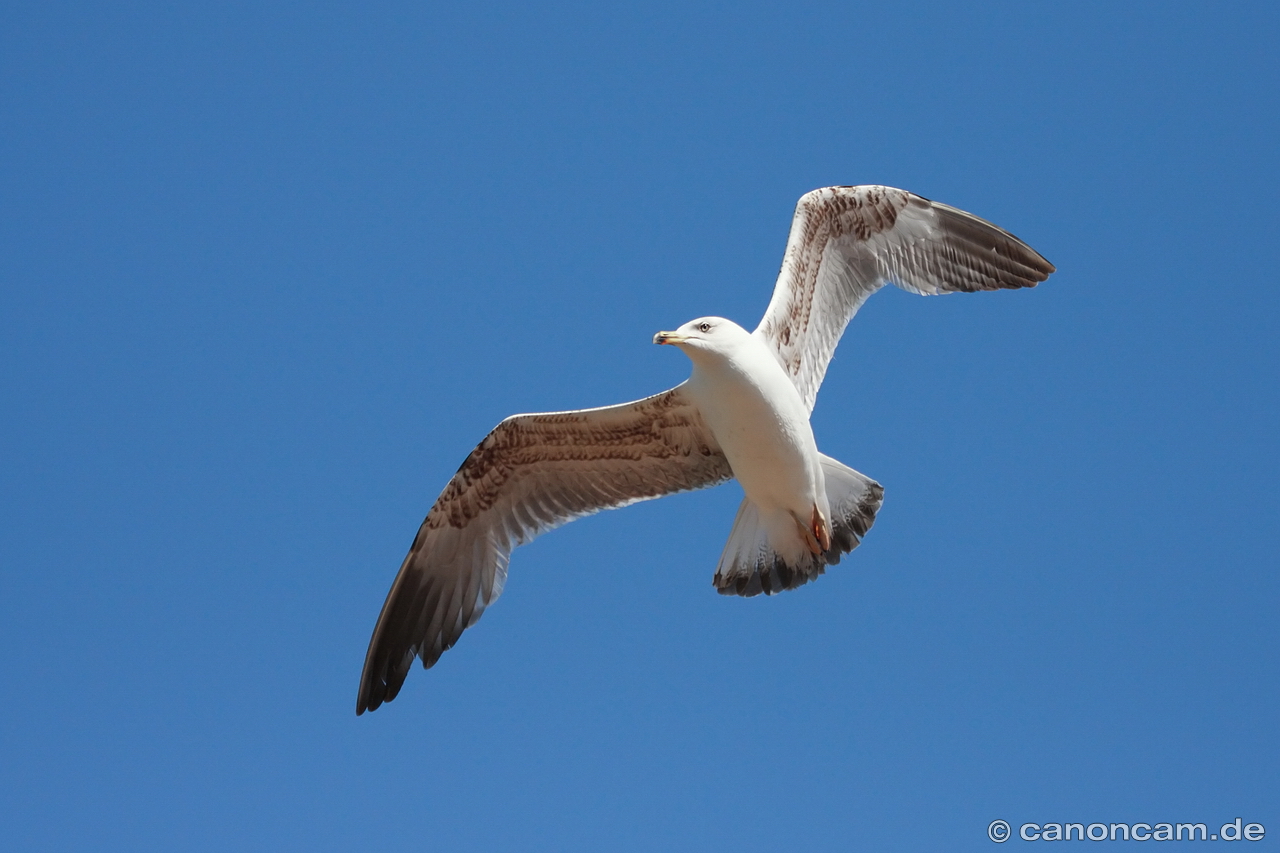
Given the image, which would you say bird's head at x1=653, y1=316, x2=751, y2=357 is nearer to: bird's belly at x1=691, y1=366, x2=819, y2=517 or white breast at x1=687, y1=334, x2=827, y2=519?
white breast at x1=687, y1=334, x2=827, y2=519

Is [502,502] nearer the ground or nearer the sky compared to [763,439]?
nearer the sky

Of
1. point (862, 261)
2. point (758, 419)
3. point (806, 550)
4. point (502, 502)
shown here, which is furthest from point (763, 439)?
point (502, 502)

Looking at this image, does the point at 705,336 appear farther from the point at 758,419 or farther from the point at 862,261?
the point at 862,261

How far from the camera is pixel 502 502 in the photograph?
851 cm

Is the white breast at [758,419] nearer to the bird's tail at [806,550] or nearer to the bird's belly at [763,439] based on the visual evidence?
the bird's belly at [763,439]

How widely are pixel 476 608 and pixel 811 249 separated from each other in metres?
3.47

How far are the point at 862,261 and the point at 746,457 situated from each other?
178 cm

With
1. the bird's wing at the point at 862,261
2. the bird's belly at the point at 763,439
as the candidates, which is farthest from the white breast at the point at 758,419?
the bird's wing at the point at 862,261

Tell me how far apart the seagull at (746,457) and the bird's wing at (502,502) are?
1cm

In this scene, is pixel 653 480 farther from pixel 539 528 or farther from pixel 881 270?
pixel 881 270

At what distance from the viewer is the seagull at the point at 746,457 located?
7.68 meters

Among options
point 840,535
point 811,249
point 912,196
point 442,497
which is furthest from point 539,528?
point 912,196

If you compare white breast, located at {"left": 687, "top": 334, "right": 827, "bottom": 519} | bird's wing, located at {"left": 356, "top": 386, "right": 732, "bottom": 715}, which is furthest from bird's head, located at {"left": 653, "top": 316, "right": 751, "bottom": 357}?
bird's wing, located at {"left": 356, "top": 386, "right": 732, "bottom": 715}

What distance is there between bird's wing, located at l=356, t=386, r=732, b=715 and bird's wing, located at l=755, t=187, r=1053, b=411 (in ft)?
3.05
